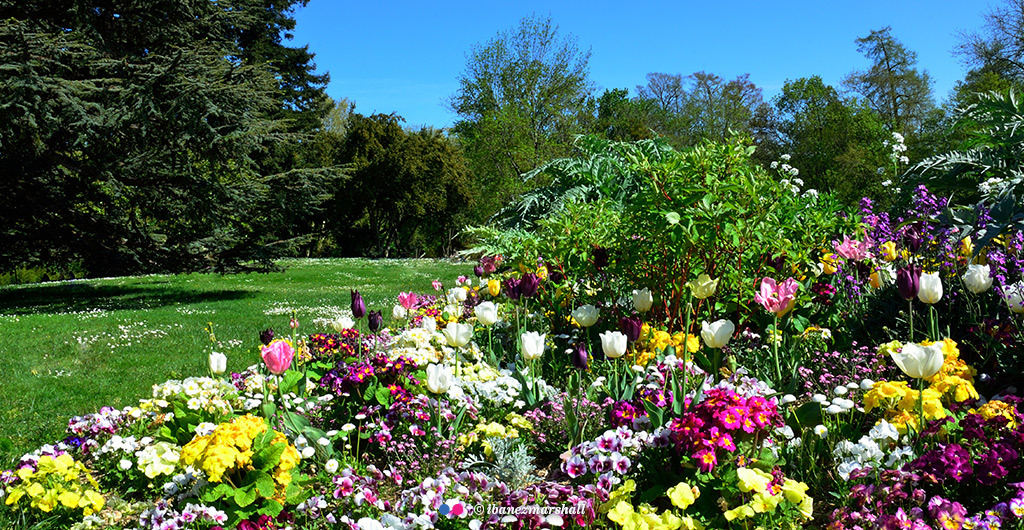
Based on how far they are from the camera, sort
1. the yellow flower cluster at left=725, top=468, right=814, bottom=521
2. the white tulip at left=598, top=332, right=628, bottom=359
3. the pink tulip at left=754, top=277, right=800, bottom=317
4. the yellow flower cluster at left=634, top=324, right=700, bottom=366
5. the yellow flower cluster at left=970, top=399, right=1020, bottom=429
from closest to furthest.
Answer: the yellow flower cluster at left=725, top=468, right=814, bottom=521
the yellow flower cluster at left=970, top=399, right=1020, bottom=429
the white tulip at left=598, top=332, right=628, bottom=359
the pink tulip at left=754, top=277, right=800, bottom=317
the yellow flower cluster at left=634, top=324, right=700, bottom=366

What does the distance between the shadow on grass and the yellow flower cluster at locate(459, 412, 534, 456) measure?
914 cm

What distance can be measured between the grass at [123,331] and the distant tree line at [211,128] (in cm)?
104

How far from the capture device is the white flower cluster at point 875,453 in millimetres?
2197

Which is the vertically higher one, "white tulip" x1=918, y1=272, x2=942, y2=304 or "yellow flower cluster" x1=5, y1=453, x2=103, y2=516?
Answer: "white tulip" x1=918, y1=272, x2=942, y2=304

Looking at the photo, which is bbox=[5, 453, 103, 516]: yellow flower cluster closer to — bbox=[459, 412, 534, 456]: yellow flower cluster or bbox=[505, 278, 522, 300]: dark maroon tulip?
bbox=[459, 412, 534, 456]: yellow flower cluster

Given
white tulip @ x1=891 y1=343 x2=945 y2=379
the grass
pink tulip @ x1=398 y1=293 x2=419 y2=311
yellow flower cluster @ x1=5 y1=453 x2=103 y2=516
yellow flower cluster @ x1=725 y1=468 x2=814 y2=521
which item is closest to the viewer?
yellow flower cluster @ x1=725 y1=468 x2=814 y2=521

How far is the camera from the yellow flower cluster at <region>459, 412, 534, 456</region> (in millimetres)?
2600

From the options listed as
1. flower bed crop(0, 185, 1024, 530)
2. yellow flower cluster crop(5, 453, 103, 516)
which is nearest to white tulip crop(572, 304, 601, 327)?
flower bed crop(0, 185, 1024, 530)

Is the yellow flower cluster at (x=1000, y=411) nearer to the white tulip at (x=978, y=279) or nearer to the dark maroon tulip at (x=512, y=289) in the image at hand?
→ the white tulip at (x=978, y=279)

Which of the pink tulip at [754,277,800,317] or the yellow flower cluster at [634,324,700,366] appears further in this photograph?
the yellow flower cluster at [634,324,700,366]

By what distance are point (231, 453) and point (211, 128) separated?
9331mm

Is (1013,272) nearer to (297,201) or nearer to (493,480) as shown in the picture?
(493,480)

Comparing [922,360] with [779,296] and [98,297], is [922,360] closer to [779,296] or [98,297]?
[779,296]

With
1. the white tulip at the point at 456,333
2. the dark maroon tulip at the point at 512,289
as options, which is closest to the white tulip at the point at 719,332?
the white tulip at the point at 456,333
